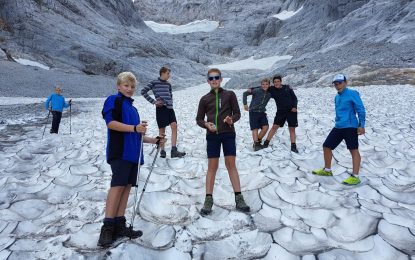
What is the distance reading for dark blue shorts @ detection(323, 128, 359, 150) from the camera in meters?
5.99

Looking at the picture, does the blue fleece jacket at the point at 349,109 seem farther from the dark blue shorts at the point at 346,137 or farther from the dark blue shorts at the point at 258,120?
the dark blue shorts at the point at 258,120

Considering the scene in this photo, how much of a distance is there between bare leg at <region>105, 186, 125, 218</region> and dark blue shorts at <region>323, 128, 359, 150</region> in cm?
434

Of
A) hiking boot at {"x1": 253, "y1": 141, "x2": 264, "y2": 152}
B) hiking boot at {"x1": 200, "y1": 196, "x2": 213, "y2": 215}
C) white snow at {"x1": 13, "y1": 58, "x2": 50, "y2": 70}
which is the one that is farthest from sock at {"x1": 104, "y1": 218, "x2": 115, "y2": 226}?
white snow at {"x1": 13, "y1": 58, "x2": 50, "y2": 70}

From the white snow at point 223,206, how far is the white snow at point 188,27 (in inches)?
Answer: 5322

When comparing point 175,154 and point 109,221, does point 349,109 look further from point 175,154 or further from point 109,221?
point 109,221

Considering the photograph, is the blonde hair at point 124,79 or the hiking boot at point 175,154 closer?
the blonde hair at point 124,79

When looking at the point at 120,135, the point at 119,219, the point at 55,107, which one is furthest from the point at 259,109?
the point at 55,107

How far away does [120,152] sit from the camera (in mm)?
3867

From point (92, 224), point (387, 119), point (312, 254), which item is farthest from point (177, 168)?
point (387, 119)

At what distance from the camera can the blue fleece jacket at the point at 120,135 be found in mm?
3854

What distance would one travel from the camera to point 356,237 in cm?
388

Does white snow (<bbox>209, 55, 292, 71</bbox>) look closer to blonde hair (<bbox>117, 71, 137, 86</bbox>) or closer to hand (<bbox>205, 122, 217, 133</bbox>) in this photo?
hand (<bbox>205, 122, 217, 133</bbox>)

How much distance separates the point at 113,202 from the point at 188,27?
148046 millimetres

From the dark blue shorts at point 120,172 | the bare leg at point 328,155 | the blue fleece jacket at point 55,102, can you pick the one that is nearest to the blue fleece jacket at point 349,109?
the bare leg at point 328,155
